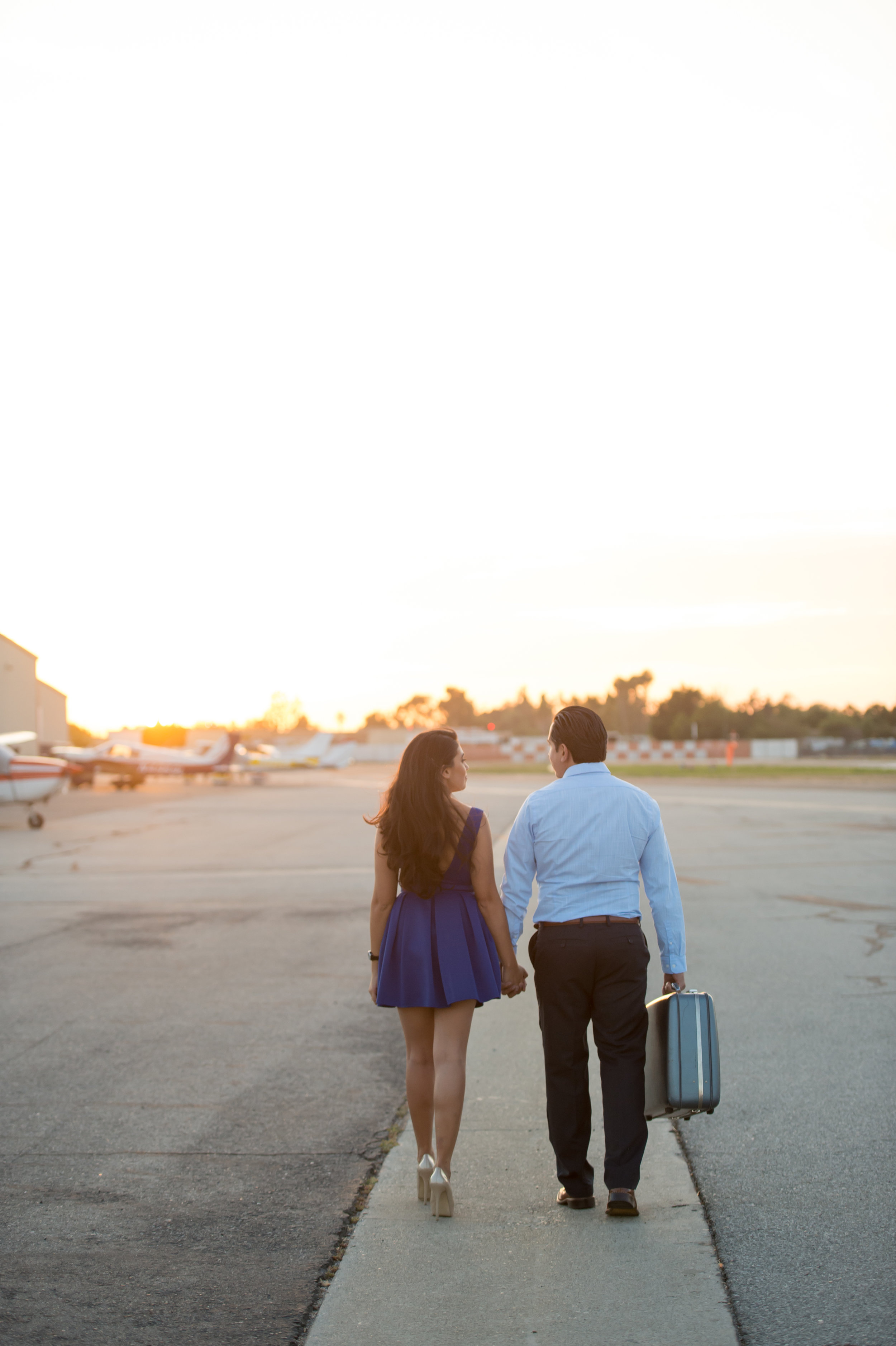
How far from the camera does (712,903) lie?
12000 millimetres

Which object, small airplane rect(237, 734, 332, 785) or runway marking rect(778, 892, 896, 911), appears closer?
runway marking rect(778, 892, 896, 911)

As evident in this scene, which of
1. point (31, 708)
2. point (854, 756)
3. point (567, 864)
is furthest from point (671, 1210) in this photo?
point (854, 756)

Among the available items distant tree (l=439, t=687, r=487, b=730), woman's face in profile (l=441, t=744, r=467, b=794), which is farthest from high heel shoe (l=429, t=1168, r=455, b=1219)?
distant tree (l=439, t=687, r=487, b=730)

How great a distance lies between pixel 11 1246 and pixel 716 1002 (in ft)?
15.7

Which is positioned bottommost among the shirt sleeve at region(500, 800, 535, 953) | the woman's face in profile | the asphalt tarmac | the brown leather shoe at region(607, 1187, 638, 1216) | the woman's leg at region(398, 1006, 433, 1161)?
the asphalt tarmac

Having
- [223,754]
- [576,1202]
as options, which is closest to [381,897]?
[576,1202]

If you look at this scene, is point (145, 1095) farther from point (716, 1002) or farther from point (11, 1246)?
point (716, 1002)

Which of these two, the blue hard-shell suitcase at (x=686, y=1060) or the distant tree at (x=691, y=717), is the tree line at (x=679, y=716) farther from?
the blue hard-shell suitcase at (x=686, y=1060)

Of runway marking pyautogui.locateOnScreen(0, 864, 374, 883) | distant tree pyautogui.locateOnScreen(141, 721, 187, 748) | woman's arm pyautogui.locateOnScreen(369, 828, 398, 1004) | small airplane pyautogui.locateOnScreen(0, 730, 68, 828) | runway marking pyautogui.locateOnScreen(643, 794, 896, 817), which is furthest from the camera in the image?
distant tree pyautogui.locateOnScreen(141, 721, 187, 748)

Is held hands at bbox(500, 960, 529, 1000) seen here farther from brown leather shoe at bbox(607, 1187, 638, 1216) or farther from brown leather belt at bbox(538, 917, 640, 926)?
brown leather shoe at bbox(607, 1187, 638, 1216)

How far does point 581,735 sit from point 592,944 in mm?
739

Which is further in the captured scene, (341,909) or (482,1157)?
(341,909)

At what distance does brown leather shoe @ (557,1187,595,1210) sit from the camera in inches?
158

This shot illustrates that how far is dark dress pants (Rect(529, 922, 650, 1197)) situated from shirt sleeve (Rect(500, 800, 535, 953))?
138 millimetres
